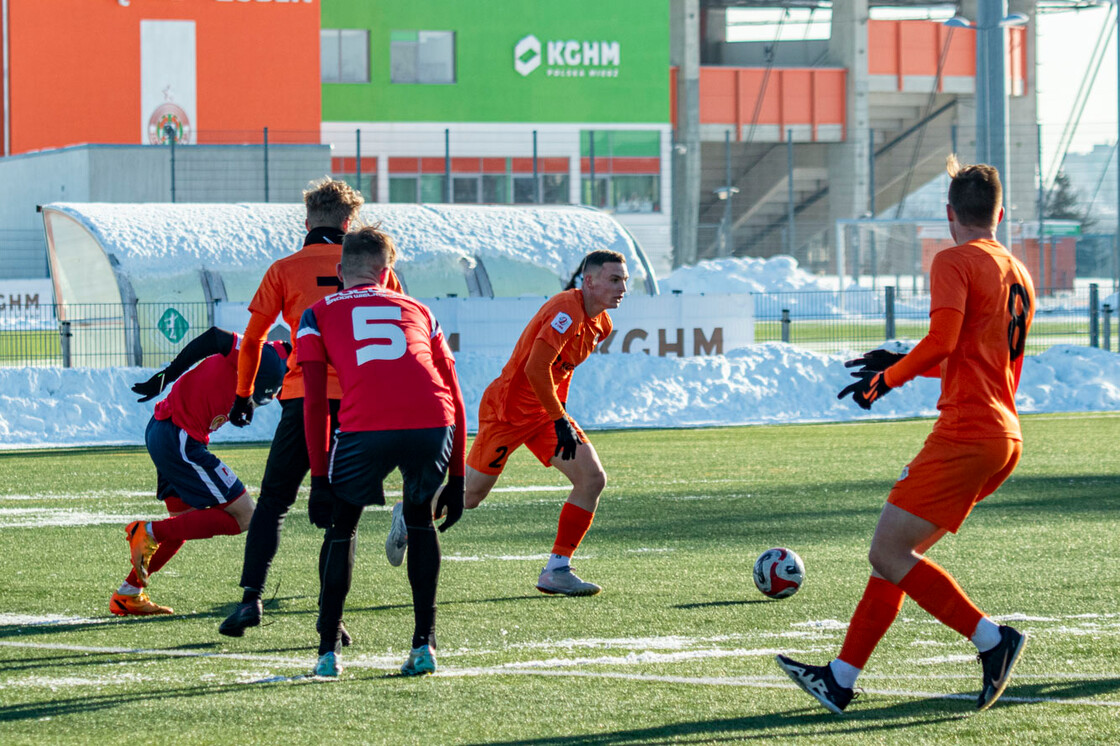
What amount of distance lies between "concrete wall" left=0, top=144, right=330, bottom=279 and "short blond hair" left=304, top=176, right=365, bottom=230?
28.5 metres

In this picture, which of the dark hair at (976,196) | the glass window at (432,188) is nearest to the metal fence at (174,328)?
the dark hair at (976,196)

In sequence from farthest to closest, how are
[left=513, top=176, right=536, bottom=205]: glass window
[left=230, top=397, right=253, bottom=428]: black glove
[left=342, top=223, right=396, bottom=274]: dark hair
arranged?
[left=513, top=176, right=536, bottom=205]: glass window
[left=230, top=397, right=253, bottom=428]: black glove
[left=342, top=223, right=396, bottom=274]: dark hair

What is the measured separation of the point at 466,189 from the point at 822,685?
47.9 m

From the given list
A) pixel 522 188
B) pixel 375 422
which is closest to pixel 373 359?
pixel 375 422

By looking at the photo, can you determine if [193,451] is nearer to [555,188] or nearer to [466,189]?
[466,189]

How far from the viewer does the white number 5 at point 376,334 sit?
580 cm

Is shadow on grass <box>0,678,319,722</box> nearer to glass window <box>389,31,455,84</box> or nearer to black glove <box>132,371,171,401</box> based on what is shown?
black glove <box>132,371,171,401</box>

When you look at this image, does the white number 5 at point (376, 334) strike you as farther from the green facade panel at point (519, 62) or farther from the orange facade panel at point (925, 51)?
the orange facade panel at point (925, 51)

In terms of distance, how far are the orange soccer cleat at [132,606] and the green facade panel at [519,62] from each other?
4709 centimetres

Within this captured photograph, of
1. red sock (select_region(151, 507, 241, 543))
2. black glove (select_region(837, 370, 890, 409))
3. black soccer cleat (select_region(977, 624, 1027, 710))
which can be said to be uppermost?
black glove (select_region(837, 370, 890, 409))

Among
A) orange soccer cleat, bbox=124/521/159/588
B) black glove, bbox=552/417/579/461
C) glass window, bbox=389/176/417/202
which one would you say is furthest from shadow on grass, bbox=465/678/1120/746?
glass window, bbox=389/176/417/202

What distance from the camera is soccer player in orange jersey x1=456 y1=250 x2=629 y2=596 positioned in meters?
7.77

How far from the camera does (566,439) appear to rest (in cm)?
748

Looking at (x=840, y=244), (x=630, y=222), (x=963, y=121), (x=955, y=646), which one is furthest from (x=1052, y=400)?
(x=963, y=121)
